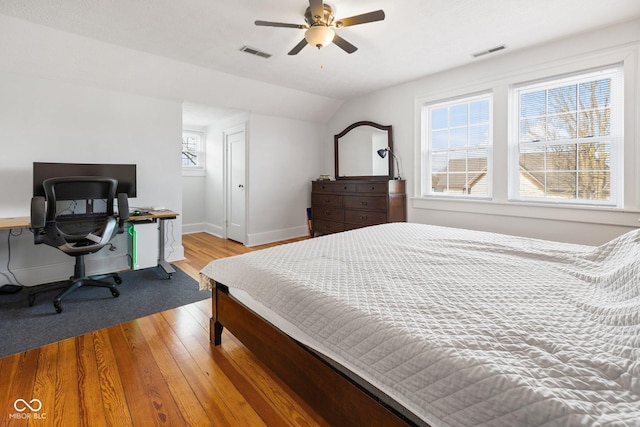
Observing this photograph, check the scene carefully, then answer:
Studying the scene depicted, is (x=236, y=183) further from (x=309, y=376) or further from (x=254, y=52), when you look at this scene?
(x=309, y=376)

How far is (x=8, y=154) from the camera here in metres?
2.97

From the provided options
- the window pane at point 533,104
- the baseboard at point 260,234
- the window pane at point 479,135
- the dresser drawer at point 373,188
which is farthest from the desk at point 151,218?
the window pane at point 533,104

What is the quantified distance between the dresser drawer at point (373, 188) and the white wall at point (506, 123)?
1.60 ft

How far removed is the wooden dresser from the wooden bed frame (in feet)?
9.02

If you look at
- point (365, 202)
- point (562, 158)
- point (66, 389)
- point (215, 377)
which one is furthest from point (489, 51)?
point (66, 389)

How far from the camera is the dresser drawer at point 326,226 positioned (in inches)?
187

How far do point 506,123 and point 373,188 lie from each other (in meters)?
1.71

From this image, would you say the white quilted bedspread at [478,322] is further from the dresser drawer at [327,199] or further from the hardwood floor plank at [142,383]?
the dresser drawer at [327,199]

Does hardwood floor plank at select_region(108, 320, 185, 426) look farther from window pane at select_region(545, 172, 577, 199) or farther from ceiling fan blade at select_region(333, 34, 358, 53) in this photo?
window pane at select_region(545, 172, 577, 199)

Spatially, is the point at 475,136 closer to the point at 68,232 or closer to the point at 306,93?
the point at 306,93

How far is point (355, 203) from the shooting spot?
449 centimetres

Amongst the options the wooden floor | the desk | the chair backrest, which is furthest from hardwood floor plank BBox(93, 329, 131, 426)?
the desk

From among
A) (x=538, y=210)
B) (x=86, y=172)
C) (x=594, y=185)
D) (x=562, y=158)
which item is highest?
(x=562, y=158)

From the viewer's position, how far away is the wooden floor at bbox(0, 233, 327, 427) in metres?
1.41
